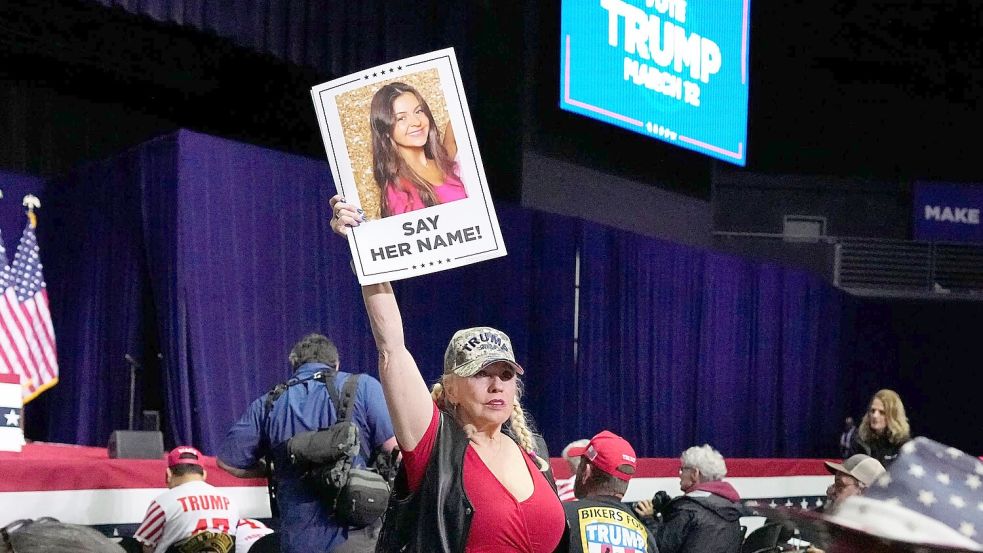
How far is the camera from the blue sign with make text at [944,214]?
16766mm

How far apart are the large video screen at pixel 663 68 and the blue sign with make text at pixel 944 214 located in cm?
389

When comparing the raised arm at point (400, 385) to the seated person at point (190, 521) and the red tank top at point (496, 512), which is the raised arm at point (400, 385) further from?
the seated person at point (190, 521)

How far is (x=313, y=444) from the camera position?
4.49 meters

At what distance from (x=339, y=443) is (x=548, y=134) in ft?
27.6

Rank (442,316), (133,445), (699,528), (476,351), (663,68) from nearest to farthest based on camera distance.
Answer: (476,351)
(699,528)
(133,445)
(442,316)
(663,68)

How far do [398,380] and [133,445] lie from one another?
3.61 metres

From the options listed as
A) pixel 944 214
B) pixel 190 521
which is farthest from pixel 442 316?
pixel 944 214

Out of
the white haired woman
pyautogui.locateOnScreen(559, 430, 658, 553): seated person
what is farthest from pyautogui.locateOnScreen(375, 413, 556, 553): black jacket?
the white haired woman

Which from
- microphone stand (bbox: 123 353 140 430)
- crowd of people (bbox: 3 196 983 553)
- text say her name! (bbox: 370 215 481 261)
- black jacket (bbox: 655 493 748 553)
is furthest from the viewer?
microphone stand (bbox: 123 353 140 430)

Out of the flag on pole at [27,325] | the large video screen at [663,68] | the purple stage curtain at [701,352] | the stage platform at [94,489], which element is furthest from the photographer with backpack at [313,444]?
the purple stage curtain at [701,352]

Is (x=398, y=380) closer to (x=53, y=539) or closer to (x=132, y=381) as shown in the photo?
(x=53, y=539)

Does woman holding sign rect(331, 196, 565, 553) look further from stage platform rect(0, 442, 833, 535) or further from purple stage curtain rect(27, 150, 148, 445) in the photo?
purple stage curtain rect(27, 150, 148, 445)

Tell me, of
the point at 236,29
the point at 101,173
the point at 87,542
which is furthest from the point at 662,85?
the point at 87,542

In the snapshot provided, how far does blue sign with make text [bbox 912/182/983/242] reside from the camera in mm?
16766
